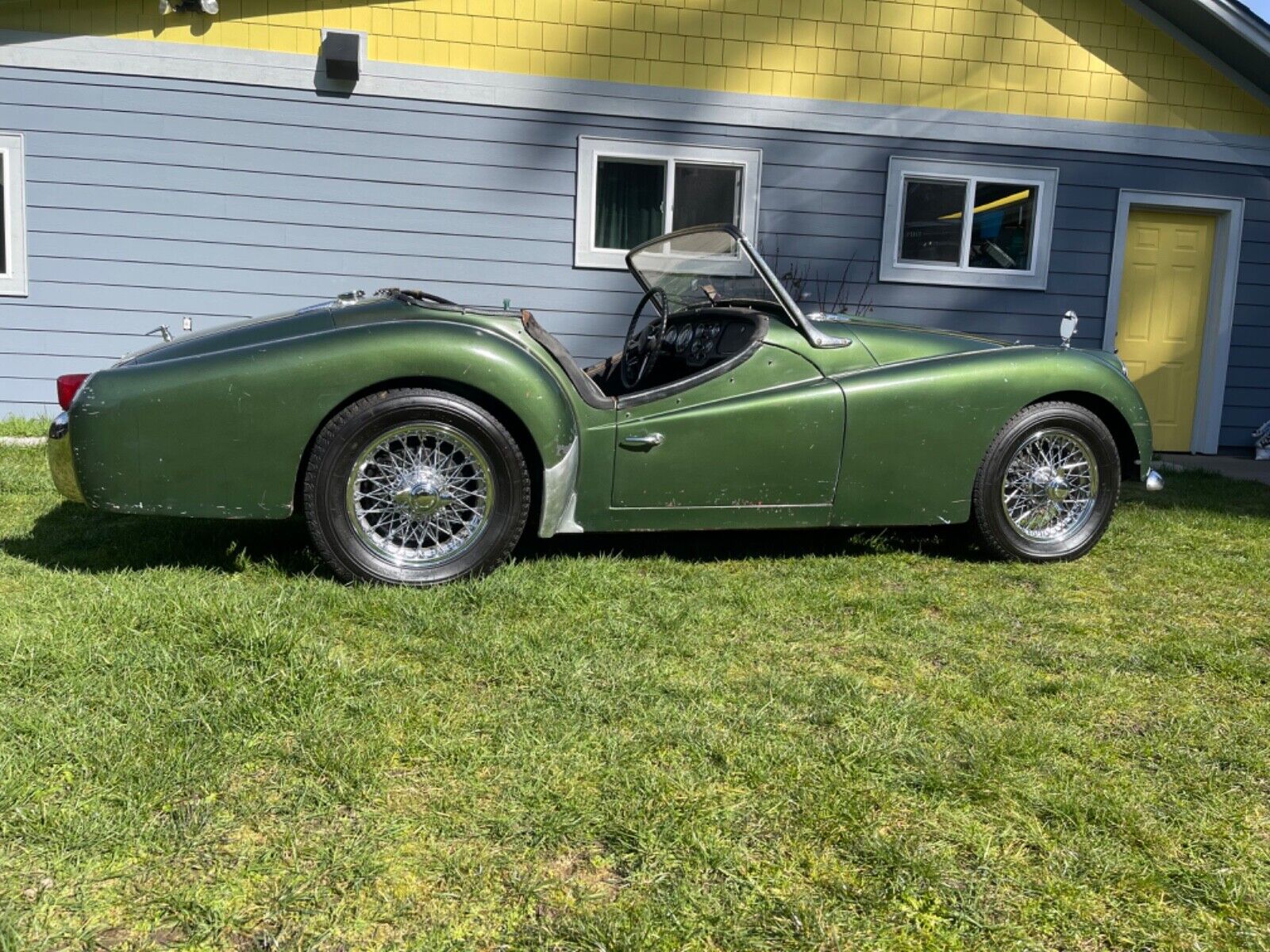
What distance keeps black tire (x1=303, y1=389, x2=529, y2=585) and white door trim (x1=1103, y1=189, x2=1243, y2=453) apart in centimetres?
667

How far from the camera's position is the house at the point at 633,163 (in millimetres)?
7168

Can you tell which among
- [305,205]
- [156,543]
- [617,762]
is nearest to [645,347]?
[156,543]

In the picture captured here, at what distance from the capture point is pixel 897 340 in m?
4.14

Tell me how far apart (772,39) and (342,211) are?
346cm

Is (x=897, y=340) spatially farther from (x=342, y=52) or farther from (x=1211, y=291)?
(x=1211, y=291)

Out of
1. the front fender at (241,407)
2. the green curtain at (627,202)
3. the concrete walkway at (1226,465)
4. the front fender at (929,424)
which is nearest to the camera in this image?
the front fender at (241,407)

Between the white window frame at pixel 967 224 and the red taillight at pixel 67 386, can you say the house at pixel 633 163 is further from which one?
the red taillight at pixel 67 386

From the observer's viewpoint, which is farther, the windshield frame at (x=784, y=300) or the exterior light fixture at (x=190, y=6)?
the exterior light fixture at (x=190, y=6)

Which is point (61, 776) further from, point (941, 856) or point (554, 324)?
point (554, 324)

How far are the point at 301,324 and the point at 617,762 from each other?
6.86 feet

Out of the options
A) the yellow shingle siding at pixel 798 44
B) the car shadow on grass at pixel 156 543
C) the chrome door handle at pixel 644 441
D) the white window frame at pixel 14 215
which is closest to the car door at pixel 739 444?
the chrome door handle at pixel 644 441

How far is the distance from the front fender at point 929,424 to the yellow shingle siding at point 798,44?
448 cm

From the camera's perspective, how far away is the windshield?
13.4 feet

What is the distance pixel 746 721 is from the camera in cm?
253
